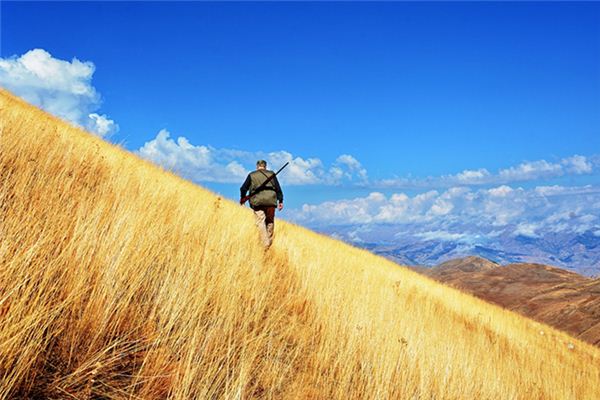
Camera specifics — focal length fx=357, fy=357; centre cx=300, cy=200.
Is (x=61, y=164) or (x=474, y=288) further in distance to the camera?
(x=474, y=288)

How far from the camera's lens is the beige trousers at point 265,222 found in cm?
764

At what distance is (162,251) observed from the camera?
352 centimetres

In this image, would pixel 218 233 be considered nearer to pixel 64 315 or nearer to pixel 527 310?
pixel 64 315

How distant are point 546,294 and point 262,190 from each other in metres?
77.8

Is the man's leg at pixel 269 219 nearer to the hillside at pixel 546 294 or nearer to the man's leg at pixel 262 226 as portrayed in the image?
the man's leg at pixel 262 226

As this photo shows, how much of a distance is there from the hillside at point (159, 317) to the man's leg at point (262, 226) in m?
1.72

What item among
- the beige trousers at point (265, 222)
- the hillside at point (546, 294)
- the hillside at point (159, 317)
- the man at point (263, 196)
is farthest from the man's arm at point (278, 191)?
the hillside at point (546, 294)

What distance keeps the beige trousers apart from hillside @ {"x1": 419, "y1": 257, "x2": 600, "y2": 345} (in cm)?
1629

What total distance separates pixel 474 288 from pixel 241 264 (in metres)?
96.8

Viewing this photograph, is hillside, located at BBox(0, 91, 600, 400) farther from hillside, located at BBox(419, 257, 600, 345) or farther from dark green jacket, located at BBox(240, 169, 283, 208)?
hillside, located at BBox(419, 257, 600, 345)

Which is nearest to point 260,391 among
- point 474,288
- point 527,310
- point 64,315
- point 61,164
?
point 64,315

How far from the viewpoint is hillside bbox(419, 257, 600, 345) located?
44.6 meters

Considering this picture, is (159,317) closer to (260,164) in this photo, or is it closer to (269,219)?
(269,219)

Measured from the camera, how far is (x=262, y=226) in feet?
25.5
